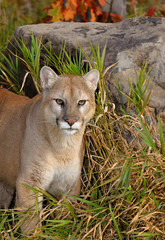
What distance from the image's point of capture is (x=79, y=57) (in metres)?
4.22

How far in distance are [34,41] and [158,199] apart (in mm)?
2228

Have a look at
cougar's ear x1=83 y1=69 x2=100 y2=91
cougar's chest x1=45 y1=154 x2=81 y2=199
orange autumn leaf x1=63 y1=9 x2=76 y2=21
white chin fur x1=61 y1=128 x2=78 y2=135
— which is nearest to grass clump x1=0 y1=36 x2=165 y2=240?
cougar's chest x1=45 y1=154 x2=81 y2=199

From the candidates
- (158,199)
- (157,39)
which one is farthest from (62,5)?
(158,199)

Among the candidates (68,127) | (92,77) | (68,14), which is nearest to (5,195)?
(68,127)

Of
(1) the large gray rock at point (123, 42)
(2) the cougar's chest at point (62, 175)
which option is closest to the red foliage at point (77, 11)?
(1) the large gray rock at point (123, 42)

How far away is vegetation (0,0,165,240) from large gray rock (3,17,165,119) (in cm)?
12

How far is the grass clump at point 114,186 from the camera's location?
3.19 meters

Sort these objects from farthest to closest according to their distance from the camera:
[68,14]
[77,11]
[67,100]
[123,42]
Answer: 1. [77,11]
2. [68,14]
3. [123,42]
4. [67,100]

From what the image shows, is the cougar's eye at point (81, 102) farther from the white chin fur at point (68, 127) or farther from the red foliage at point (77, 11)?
the red foliage at point (77, 11)

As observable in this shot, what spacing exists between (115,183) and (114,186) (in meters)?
0.08

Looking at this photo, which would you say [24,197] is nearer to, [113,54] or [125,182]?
[125,182]

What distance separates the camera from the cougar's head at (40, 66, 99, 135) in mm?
3168

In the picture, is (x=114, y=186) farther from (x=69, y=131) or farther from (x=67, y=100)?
(x=67, y=100)

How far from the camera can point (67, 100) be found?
323 cm
